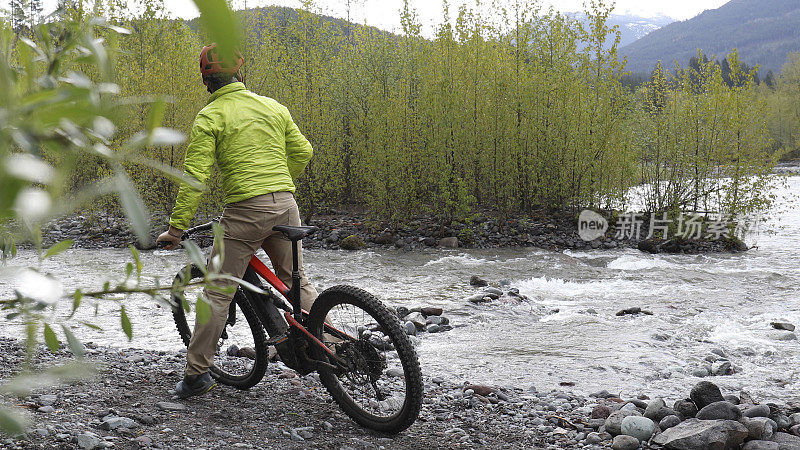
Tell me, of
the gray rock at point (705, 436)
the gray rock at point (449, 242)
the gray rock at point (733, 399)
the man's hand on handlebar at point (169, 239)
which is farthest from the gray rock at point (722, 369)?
the gray rock at point (449, 242)

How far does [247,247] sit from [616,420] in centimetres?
256

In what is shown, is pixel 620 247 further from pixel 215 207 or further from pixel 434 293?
pixel 215 207

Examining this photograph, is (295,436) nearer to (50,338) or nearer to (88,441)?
(88,441)

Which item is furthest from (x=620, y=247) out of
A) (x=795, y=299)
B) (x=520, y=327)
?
(x=520, y=327)

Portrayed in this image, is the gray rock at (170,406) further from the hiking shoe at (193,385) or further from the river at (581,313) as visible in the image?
the river at (581,313)

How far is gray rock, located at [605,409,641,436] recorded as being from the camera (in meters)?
3.96

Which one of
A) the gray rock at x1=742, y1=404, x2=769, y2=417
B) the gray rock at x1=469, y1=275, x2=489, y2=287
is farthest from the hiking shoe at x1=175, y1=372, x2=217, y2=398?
the gray rock at x1=469, y1=275, x2=489, y2=287

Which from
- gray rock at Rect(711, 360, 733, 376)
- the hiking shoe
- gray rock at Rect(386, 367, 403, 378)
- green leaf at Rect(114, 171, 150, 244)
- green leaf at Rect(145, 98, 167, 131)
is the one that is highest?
green leaf at Rect(145, 98, 167, 131)

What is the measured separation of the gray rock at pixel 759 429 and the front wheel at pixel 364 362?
1925 millimetres

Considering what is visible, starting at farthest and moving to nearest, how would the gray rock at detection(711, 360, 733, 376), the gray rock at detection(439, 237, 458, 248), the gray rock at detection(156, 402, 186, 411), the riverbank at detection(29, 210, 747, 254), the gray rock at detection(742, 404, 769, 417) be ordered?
1. the gray rock at detection(439, 237, 458, 248)
2. the riverbank at detection(29, 210, 747, 254)
3. the gray rock at detection(711, 360, 733, 376)
4. the gray rock at detection(156, 402, 186, 411)
5. the gray rock at detection(742, 404, 769, 417)

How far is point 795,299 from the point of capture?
28.3 feet

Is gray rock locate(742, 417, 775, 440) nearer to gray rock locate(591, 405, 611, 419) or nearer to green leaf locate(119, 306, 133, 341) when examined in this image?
gray rock locate(591, 405, 611, 419)

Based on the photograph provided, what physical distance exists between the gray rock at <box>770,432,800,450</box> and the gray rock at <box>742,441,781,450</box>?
0.03m

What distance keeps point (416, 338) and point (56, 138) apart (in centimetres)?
631
